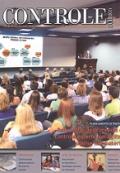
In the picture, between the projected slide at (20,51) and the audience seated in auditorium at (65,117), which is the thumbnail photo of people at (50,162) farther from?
the projected slide at (20,51)

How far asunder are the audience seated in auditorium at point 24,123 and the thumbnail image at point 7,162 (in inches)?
4.8

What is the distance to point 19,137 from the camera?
1.74m

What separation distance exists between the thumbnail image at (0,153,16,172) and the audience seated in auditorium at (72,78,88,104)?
52 centimetres

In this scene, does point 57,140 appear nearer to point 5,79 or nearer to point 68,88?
point 68,88

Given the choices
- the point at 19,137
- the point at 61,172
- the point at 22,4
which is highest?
the point at 22,4

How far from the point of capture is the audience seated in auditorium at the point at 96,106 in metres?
1.76

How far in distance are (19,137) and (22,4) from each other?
0.81 metres

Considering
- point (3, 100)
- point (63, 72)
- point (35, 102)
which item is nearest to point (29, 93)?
point (35, 102)

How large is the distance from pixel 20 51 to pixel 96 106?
0.60 meters

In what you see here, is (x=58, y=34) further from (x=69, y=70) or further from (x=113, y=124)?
(x=113, y=124)

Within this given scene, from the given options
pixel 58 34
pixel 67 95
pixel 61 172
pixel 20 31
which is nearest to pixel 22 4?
pixel 20 31

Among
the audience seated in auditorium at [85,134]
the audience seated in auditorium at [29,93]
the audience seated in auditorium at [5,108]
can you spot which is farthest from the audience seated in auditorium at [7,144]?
the audience seated in auditorium at [85,134]

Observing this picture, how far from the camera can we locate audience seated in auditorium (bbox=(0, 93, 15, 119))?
68.1 inches

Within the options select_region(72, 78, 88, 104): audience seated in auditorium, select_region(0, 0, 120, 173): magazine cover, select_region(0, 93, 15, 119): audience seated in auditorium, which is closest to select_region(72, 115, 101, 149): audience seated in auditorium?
select_region(0, 0, 120, 173): magazine cover
